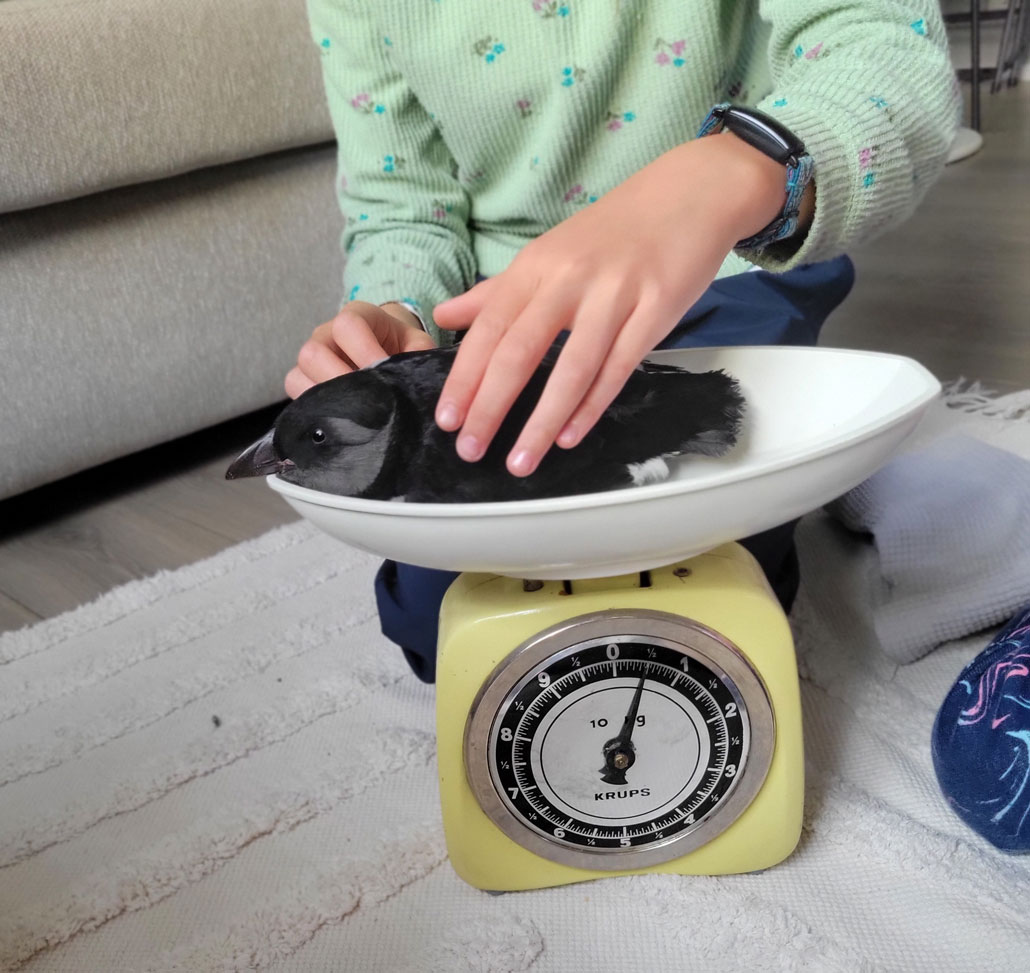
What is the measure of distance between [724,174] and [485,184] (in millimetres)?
400

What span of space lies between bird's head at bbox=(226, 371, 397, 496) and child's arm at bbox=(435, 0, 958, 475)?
0.05 m

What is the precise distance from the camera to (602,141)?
70 centimetres

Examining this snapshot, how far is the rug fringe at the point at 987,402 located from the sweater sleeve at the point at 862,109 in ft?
1.50

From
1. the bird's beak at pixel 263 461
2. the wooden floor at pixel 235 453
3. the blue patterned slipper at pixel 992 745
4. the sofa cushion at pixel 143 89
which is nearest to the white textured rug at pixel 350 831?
the blue patterned slipper at pixel 992 745

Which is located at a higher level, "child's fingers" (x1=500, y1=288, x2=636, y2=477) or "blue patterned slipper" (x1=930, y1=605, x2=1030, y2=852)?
"child's fingers" (x1=500, y1=288, x2=636, y2=477)

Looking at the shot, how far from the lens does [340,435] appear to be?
1.31ft

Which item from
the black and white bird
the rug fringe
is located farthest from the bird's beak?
the rug fringe

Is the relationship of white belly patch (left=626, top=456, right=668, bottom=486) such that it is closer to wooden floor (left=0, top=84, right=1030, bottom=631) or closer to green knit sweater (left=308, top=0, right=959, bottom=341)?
green knit sweater (left=308, top=0, right=959, bottom=341)

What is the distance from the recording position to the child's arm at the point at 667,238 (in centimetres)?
34

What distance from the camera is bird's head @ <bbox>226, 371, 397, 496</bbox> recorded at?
15.7 inches

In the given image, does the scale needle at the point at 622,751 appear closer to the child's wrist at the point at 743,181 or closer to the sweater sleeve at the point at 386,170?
the child's wrist at the point at 743,181

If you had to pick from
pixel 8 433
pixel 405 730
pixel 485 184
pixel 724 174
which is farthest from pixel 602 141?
pixel 8 433

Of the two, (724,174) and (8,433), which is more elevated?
(724,174)

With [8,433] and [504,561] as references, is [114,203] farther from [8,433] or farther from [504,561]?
[504,561]
